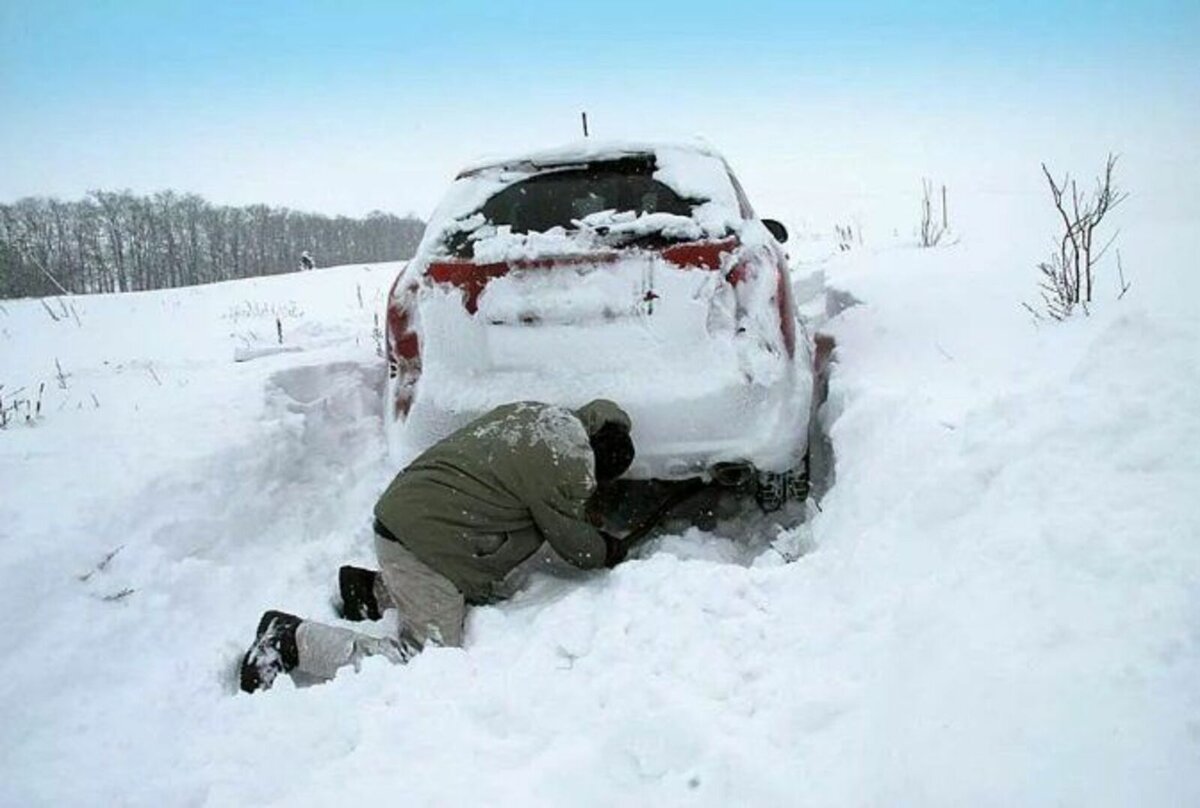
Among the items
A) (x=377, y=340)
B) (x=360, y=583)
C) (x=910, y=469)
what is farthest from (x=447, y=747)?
(x=377, y=340)

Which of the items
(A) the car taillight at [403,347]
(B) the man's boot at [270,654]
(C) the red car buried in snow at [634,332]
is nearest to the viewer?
(B) the man's boot at [270,654]

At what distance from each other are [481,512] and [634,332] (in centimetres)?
88

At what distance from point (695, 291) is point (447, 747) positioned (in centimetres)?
180

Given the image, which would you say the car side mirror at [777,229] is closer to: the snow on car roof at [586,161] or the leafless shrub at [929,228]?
the snow on car roof at [586,161]

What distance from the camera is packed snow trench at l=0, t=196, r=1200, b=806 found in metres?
1.57

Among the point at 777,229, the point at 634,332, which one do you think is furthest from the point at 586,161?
the point at 777,229

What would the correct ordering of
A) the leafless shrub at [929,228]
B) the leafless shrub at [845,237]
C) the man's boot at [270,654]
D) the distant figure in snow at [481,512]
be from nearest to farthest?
the man's boot at [270,654] → the distant figure in snow at [481,512] → the leafless shrub at [929,228] → the leafless shrub at [845,237]

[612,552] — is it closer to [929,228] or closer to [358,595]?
[358,595]

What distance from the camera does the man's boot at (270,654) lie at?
2.52m

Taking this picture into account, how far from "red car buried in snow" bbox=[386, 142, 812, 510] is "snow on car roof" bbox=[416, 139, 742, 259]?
19 millimetres

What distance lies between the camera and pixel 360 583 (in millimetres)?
3074

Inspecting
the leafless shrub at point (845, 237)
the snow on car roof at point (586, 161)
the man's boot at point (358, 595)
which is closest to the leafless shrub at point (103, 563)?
the man's boot at point (358, 595)

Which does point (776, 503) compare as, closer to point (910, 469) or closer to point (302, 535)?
point (910, 469)

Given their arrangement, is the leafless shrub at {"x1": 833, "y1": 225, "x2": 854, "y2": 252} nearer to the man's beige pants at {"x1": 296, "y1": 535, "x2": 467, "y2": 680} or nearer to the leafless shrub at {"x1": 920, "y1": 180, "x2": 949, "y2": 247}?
the leafless shrub at {"x1": 920, "y1": 180, "x2": 949, "y2": 247}
